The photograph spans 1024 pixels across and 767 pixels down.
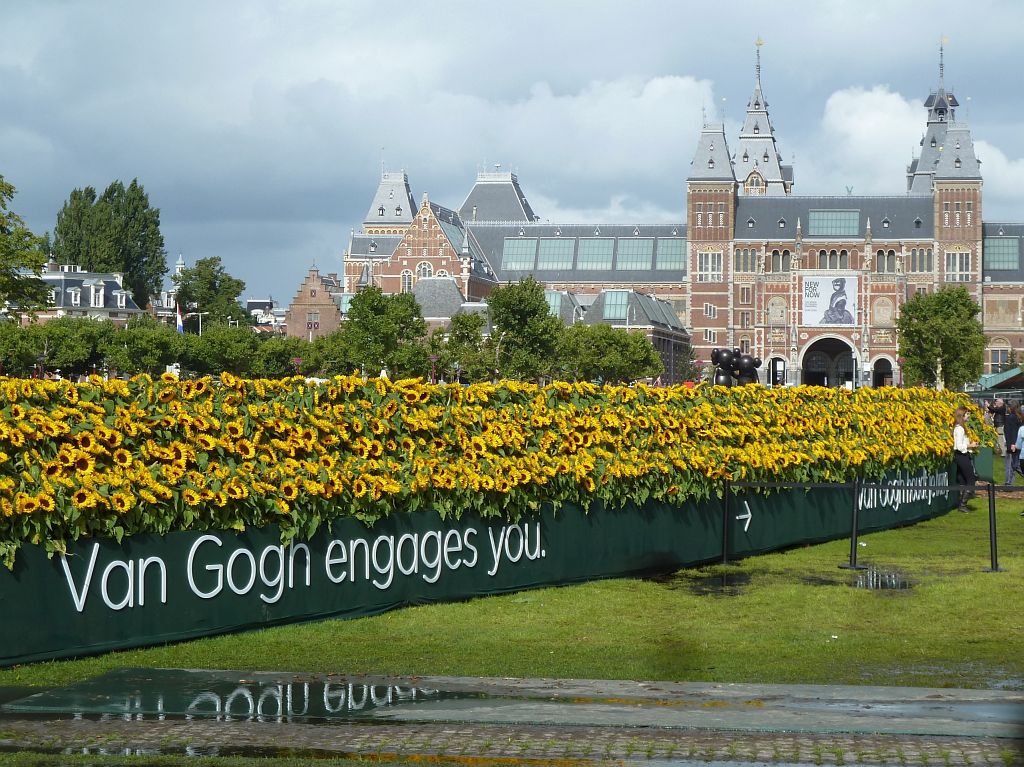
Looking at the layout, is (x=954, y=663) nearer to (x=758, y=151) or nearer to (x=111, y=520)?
(x=111, y=520)

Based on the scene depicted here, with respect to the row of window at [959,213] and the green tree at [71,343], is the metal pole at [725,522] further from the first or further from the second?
the row of window at [959,213]

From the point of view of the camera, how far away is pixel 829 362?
135750mm

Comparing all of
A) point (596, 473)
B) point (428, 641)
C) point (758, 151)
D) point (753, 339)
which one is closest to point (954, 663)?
point (428, 641)

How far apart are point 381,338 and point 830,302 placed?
67442 mm

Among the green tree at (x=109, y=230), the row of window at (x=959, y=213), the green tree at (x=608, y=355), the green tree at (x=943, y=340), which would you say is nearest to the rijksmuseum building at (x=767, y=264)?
the row of window at (x=959, y=213)

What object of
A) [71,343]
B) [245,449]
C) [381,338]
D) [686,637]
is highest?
[381,338]

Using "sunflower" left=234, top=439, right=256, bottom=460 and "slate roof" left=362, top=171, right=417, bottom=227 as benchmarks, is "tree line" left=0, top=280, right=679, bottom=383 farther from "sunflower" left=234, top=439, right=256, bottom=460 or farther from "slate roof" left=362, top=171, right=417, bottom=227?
"slate roof" left=362, top=171, right=417, bottom=227

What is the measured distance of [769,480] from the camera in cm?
1634

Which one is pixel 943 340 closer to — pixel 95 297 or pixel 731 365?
pixel 95 297

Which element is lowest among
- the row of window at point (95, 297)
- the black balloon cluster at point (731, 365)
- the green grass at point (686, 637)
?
the green grass at point (686, 637)

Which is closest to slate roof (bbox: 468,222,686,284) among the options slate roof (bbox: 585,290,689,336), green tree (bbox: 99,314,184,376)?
slate roof (bbox: 585,290,689,336)

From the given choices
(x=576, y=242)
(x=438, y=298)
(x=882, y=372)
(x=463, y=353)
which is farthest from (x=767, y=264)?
(x=463, y=353)

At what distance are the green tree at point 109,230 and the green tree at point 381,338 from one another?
31.9 m

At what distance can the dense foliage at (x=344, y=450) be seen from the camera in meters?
9.62
